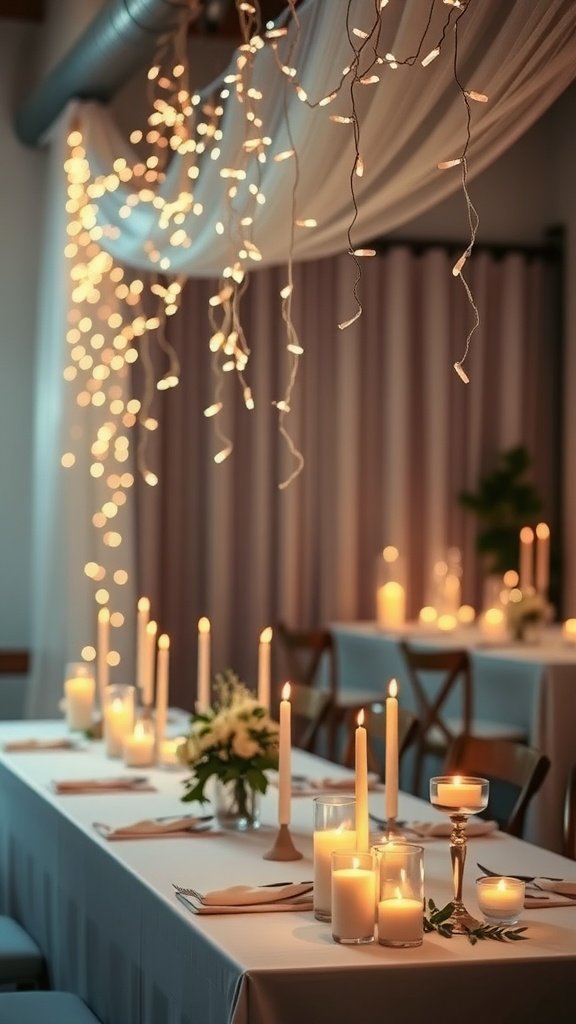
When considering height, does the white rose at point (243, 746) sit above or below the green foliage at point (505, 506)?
below

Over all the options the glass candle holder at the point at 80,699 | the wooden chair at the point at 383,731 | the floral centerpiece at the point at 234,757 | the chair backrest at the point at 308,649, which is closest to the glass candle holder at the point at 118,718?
the glass candle holder at the point at 80,699

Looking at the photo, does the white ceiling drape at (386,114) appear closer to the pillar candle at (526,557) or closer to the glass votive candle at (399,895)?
the glass votive candle at (399,895)

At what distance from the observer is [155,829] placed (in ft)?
11.1

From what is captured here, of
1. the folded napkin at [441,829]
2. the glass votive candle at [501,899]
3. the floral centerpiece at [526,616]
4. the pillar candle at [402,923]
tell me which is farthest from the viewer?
the floral centerpiece at [526,616]

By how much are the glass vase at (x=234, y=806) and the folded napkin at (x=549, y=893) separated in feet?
2.64

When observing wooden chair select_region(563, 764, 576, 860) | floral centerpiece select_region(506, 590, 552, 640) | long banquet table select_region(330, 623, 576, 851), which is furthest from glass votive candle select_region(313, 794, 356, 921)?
floral centerpiece select_region(506, 590, 552, 640)

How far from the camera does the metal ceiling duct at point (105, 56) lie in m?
5.25

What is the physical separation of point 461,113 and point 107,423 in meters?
3.44

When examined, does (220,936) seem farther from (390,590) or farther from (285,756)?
(390,590)

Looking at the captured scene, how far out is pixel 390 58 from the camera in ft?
11.0

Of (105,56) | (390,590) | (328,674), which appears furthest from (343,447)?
(105,56)

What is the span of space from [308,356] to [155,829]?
4936 mm

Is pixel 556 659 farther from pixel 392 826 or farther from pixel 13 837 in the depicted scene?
pixel 392 826

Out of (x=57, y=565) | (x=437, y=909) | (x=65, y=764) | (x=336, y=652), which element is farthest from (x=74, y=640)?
(x=437, y=909)
